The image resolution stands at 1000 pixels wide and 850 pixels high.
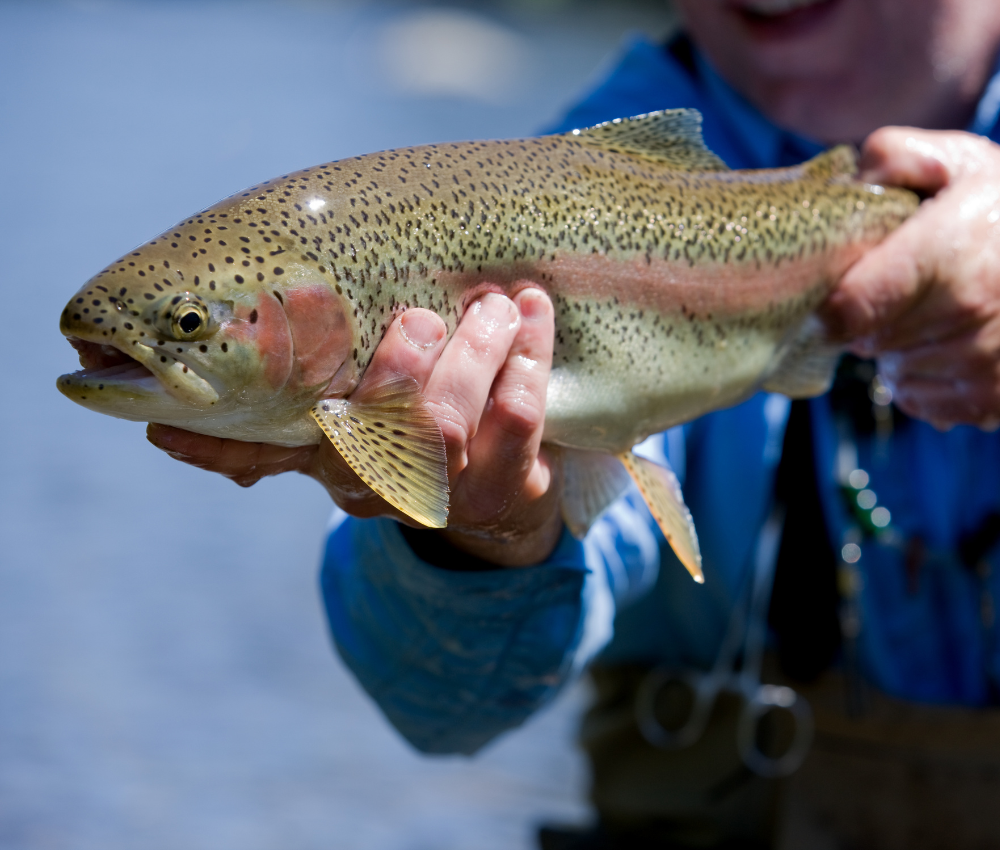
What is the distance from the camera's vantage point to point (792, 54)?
9.33 ft

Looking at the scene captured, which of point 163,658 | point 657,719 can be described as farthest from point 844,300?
point 163,658

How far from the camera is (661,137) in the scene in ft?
6.95

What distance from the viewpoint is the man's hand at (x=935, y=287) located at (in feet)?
7.27

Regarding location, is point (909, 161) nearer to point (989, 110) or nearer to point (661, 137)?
point (661, 137)

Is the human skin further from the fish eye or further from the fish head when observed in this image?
the fish eye

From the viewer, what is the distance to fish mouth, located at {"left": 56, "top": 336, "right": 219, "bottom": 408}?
4.61 feet

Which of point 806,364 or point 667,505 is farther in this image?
point 806,364

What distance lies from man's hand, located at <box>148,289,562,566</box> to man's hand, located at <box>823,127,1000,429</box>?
80cm

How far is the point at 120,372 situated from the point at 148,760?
3.07 m

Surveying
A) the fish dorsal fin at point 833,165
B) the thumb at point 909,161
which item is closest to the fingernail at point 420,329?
the fish dorsal fin at point 833,165

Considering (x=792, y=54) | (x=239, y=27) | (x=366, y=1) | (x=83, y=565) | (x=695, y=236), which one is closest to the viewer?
(x=695, y=236)

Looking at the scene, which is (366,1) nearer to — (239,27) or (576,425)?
(239,27)

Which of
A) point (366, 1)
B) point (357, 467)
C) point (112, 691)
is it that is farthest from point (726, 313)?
point (366, 1)

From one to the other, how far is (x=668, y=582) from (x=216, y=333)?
6.72 feet
